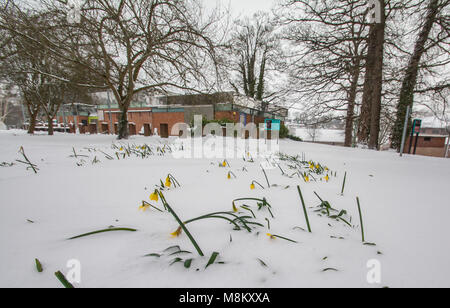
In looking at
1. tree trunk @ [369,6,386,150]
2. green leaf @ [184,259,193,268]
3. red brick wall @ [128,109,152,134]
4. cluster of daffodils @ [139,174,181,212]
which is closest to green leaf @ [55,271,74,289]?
green leaf @ [184,259,193,268]

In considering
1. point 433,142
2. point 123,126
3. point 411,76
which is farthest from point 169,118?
point 433,142

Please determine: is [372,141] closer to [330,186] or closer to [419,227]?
[330,186]

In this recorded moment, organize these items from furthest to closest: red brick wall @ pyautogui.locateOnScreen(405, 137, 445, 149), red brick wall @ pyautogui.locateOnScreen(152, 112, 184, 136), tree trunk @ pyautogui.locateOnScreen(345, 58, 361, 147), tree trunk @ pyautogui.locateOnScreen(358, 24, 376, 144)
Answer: red brick wall @ pyautogui.locateOnScreen(405, 137, 445, 149) < red brick wall @ pyautogui.locateOnScreen(152, 112, 184, 136) < tree trunk @ pyautogui.locateOnScreen(345, 58, 361, 147) < tree trunk @ pyautogui.locateOnScreen(358, 24, 376, 144)

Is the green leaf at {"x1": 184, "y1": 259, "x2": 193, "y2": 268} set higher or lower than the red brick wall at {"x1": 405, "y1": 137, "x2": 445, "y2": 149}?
higher

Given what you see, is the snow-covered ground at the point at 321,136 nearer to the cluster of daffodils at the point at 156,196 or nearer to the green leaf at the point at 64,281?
the cluster of daffodils at the point at 156,196

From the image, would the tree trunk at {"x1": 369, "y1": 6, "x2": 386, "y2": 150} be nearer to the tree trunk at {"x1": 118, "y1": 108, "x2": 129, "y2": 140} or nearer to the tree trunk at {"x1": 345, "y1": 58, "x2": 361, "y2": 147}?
the tree trunk at {"x1": 345, "y1": 58, "x2": 361, "y2": 147}

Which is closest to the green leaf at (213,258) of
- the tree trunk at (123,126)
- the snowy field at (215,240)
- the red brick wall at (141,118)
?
the snowy field at (215,240)

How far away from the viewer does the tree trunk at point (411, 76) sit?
16.8ft

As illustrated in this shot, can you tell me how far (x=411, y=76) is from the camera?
23.0 feet

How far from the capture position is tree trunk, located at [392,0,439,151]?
513 cm
